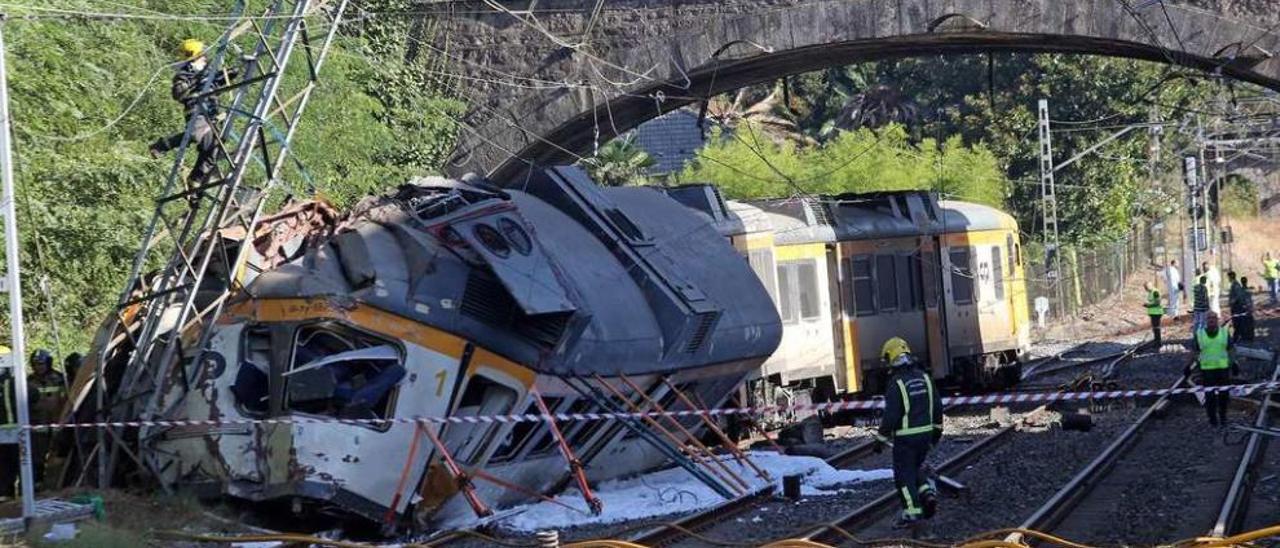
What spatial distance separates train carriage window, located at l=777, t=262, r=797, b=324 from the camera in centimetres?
2320

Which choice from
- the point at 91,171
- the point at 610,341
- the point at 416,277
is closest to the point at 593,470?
the point at 610,341

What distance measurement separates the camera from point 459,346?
1408 centimetres

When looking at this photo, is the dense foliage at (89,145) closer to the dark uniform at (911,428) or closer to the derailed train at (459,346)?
the derailed train at (459,346)

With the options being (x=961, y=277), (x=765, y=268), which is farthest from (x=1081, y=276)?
(x=765, y=268)

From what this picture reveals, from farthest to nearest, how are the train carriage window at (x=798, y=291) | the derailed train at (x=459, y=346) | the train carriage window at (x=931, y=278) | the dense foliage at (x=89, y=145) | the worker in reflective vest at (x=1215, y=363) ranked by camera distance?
the train carriage window at (x=931, y=278)
the train carriage window at (x=798, y=291)
the worker in reflective vest at (x=1215, y=363)
the dense foliage at (x=89, y=145)
the derailed train at (x=459, y=346)

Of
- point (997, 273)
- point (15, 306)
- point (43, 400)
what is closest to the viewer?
point (15, 306)

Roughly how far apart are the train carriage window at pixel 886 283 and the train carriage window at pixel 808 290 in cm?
183

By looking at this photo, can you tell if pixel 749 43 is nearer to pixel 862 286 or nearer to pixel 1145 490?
pixel 862 286

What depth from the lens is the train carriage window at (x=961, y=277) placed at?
89.8ft

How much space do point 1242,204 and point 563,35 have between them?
2414 inches

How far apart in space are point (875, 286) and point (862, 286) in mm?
310

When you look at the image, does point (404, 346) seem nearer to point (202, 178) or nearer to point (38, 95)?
point (202, 178)

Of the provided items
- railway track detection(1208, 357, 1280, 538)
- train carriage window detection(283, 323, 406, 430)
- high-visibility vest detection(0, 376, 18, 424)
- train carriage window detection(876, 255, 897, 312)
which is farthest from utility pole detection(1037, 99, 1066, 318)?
train carriage window detection(283, 323, 406, 430)

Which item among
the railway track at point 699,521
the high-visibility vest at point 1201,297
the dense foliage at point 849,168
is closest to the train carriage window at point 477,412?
the railway track at point 699,521
